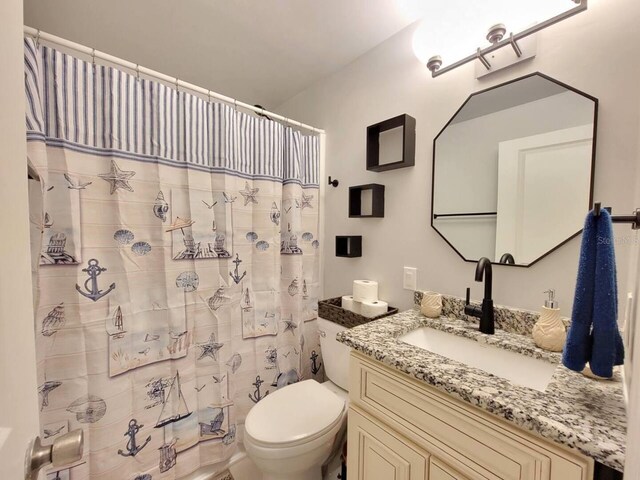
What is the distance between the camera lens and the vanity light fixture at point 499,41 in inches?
34.1

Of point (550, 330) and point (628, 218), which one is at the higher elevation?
point (628, 218)

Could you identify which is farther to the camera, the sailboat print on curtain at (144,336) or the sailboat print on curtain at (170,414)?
the sailboat print on curtain at (170,414)

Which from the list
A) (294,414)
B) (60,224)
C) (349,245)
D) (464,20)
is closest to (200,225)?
(60,224)

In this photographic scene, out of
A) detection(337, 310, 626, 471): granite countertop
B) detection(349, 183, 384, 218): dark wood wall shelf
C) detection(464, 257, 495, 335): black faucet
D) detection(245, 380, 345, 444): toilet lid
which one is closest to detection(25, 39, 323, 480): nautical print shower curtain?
detection(245, 380, 345, 444): toilet lid

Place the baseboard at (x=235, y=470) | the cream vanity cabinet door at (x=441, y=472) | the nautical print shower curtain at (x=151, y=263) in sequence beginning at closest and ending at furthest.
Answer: the cream vanity cabinet door at (x=441, y=472) → the nautical print shower curtain at (x=151, y=263) → the baseboard at (x=235, y=470)

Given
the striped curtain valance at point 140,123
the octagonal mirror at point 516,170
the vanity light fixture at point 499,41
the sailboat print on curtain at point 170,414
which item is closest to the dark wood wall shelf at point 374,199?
the octagonal mirror at point 516,170

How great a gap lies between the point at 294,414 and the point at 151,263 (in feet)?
3.05

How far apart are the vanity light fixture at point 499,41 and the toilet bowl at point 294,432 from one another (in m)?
1.61

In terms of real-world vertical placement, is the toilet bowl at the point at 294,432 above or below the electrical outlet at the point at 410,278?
below

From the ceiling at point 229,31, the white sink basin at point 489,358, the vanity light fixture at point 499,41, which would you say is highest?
the ceiling at point 229,31

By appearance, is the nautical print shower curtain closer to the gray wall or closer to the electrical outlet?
the gray wall

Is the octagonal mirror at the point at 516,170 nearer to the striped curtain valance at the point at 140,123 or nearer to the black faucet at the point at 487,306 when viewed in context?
the black faucet at the point at 487,306

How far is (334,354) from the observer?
149 centimetres

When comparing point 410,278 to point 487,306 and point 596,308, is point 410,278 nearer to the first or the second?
point 487,306
